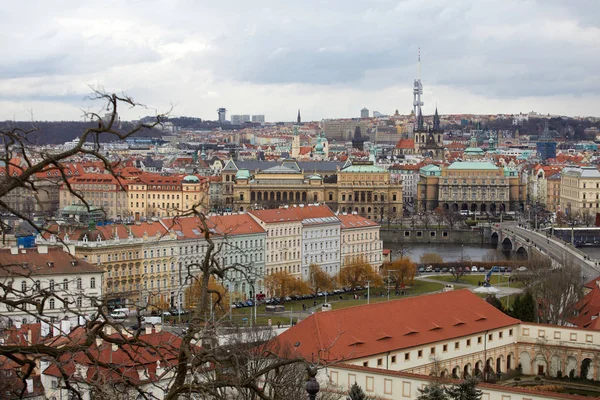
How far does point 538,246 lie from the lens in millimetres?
66875

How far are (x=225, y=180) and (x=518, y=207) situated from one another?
2571cm

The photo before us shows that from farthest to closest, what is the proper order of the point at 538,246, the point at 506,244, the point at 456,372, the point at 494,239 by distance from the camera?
1. the point at 494,239
2. the point at 506,244
3. the point at 538,246
4. the point at 456,372

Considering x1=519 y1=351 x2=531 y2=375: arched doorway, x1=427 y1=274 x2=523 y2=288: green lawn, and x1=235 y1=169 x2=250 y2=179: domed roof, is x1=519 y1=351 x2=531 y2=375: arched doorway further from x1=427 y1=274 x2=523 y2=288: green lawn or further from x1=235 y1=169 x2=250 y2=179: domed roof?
x1=235 y1=169 x2=250 y2=179: domed roof

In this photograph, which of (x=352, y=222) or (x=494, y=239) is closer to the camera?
(x=352, y=222)

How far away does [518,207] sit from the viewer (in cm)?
10444

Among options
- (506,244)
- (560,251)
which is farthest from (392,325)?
(506,244)

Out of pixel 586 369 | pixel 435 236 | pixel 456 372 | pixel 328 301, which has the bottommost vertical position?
pixel 435 236

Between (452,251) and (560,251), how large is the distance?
12922 mm

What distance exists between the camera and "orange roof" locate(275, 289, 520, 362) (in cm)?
2662

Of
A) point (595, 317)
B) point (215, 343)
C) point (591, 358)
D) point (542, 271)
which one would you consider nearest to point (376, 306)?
point (591, 358)

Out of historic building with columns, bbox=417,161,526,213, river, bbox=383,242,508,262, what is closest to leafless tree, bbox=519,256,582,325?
river, bbox=383,242,508,262

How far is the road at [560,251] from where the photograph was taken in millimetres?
54478

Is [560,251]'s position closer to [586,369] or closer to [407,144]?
[586,369]

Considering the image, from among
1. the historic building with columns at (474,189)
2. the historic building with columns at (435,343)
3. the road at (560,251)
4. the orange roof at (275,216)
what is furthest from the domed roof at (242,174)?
the historic building with columns at (435,343)
